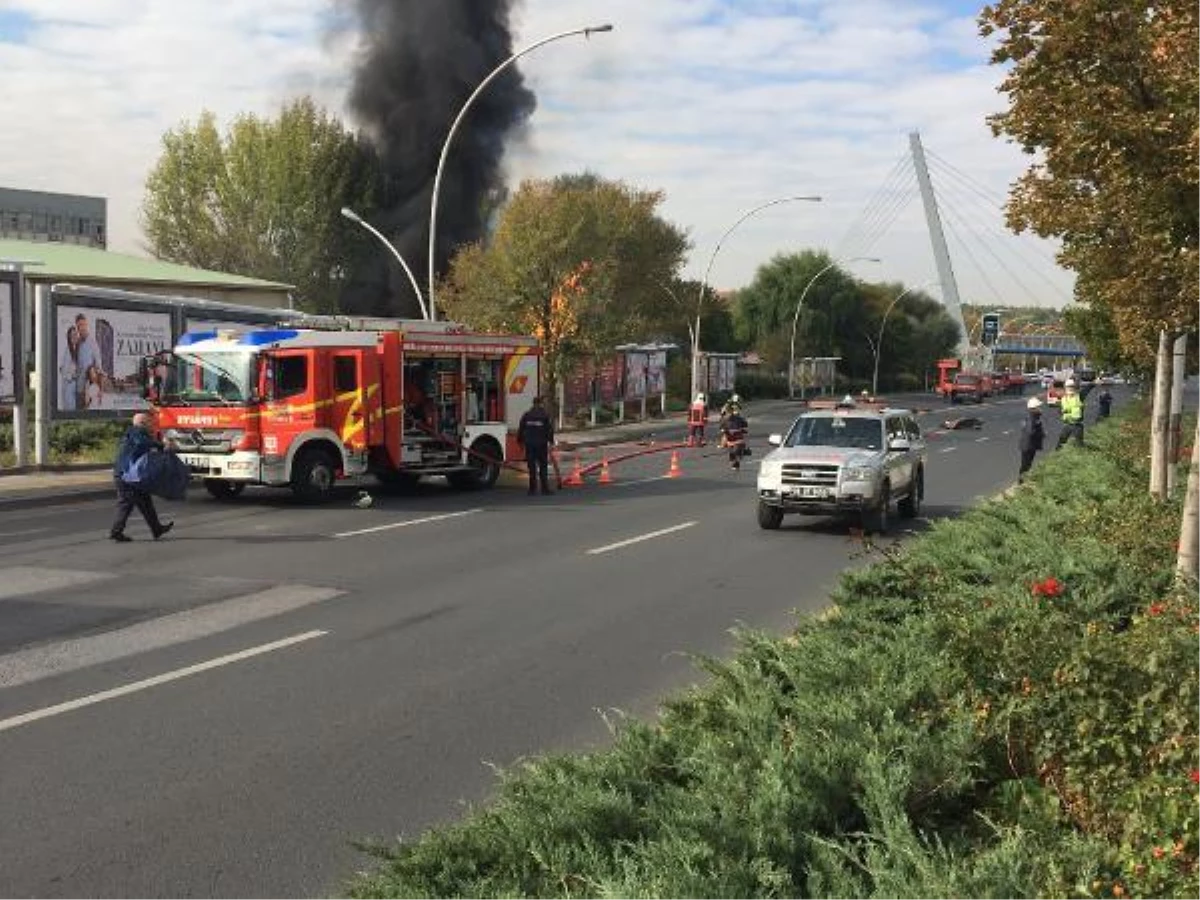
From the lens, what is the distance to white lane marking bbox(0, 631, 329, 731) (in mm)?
6398

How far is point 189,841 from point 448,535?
966 cm

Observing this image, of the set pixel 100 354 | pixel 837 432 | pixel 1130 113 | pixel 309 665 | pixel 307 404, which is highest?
pixel 1130 113

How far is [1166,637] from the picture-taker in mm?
4438

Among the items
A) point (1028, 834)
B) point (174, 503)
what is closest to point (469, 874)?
point (1028, 834)

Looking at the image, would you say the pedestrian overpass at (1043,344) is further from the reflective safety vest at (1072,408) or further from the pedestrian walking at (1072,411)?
the reflective safety vest at (1072,408)

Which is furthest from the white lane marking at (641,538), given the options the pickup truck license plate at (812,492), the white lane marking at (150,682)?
the white lane marking at (150,682)

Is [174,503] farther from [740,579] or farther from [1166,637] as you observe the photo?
[1166,637]

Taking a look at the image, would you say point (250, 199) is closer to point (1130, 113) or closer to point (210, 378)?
point (210, 378)

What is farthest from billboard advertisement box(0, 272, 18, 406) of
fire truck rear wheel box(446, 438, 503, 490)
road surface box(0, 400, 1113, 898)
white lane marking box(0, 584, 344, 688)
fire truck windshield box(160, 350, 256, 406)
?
white lane marking box(0, 584, 344, 688)

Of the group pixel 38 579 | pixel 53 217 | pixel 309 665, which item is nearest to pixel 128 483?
pixel 38 579

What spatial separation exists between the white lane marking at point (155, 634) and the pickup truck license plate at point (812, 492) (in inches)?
260

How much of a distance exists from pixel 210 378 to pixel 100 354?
16.9ft

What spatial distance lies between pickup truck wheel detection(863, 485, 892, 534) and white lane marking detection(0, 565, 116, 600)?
8960mm

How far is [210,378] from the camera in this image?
58.2ft
